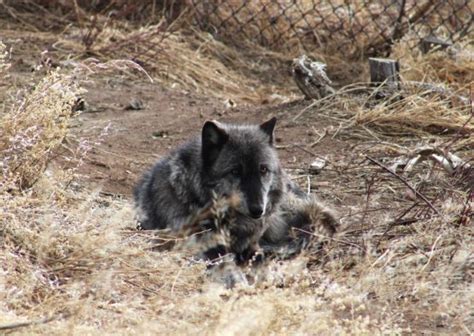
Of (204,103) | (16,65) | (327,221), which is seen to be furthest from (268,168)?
(16,65)

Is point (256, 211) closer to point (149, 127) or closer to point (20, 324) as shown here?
point (20, 324)

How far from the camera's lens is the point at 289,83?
11070 mm

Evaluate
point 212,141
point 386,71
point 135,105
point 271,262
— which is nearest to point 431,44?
point 386,71

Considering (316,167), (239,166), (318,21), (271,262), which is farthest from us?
(318,21)

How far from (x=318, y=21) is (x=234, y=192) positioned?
21.0 feet

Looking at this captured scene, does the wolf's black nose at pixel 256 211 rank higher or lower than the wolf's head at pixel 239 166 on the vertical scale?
lower

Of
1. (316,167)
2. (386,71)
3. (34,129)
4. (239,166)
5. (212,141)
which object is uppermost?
(34,129)

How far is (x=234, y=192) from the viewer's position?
19.3 ft

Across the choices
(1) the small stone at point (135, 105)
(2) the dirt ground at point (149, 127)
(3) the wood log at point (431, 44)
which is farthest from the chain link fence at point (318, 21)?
(1) the small stone at point (135, 105)

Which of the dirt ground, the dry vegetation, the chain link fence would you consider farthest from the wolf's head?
the chain link fence

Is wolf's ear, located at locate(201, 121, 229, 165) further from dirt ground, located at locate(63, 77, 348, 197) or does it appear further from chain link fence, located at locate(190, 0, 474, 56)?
chain link fence, located at locate(190, 0, 474, 56)

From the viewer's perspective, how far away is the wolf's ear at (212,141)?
234 inches

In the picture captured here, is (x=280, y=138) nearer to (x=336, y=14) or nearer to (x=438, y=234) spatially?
(x=438, y=234)

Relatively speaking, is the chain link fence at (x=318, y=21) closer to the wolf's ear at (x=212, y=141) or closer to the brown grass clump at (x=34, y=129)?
the wolf's ear at (x=212, y=141)
